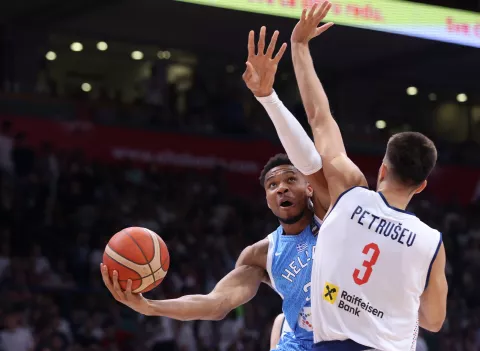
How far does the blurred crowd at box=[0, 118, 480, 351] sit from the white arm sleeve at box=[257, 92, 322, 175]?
20.1 ft

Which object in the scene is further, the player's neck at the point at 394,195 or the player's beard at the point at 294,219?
the player's beard at the point at 294,219

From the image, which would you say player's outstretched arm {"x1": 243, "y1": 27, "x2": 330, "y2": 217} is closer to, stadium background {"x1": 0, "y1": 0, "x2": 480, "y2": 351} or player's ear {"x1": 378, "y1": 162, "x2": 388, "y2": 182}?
player's ear {"x1": 378, "y1": 162, "x2": 388, "y2": 182}

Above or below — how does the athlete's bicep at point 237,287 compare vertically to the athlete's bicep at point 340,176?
below

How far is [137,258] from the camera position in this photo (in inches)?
153

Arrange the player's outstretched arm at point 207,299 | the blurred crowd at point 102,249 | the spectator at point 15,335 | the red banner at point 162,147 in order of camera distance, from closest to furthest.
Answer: the player's outstretched arm at point 207,299, the spectator at point 15,335, the blurred crowd at point 102,249, the red banner at point 162,147

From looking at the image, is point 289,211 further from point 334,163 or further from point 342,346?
point 342,346

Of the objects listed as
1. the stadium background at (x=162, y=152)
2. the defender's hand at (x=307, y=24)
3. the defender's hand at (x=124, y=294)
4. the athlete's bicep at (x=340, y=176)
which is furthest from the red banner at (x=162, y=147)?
the athlete's bicep at (x=340, y=176)

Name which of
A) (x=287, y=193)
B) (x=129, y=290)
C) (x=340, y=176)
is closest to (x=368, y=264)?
(x=340, y=176)

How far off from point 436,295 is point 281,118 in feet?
3.10

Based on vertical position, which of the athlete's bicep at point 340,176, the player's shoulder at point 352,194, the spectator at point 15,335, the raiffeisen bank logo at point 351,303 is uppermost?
the athlete's bicep at point 340,176

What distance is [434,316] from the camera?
11.4 ft

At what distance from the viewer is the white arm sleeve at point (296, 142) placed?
3572 millimetres

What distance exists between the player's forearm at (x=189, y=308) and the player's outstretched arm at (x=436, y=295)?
1170 mm

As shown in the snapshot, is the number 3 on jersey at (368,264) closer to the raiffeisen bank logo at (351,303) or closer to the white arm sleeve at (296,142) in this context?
the raiffeisen bank logo at (351,303)
